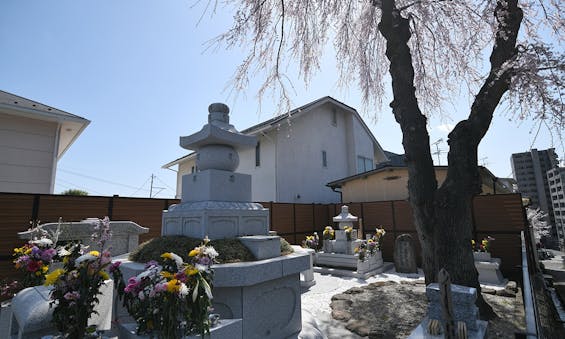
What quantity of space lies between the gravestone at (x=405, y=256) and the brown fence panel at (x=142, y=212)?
27.8ft

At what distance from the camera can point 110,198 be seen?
7.45m

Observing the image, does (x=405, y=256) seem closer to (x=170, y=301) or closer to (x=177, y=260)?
(x=177, y=260)

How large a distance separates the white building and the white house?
7836mm

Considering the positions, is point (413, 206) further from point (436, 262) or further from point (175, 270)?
point (175, 270)

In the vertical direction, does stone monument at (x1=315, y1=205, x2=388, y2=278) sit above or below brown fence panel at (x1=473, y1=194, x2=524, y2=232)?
below

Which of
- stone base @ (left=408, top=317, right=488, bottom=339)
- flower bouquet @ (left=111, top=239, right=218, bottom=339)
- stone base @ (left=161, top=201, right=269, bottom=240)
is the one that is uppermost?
stone base @ (left=161, top=201, right=269, bottom=240)

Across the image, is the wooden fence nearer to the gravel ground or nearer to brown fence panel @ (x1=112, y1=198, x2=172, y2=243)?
brown fence panel @ (x1=112, y1=198, x2=172, y2=243)

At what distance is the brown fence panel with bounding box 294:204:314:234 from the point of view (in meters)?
12.6

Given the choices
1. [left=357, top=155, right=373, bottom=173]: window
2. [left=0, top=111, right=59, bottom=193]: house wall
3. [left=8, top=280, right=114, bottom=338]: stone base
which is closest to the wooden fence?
[left=0, top=111, right=59, bottom=193]: house wall

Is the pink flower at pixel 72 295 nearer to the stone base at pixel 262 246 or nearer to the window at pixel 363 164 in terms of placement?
the stone base at pixel 262 246

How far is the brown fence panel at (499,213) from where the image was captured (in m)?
8.56

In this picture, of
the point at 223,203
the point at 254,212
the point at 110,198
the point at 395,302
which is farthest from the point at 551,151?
the point at 110,198

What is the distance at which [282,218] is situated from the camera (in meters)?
11.9

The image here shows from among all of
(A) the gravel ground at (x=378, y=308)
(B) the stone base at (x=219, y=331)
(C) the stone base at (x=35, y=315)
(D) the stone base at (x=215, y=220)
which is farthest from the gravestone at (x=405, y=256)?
(C) the stone base at (x=35, y=315)
